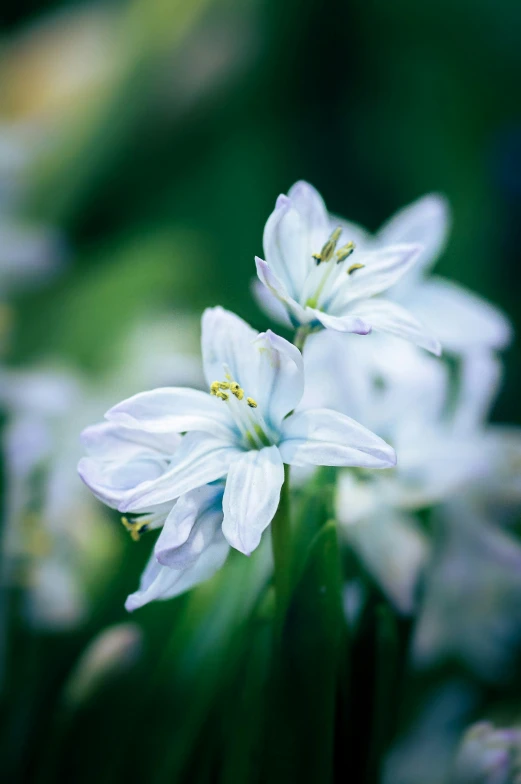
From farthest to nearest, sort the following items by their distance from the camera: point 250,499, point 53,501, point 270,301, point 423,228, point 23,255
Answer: point 23,255, point 53,501, point 423,228, point 270,301, point 250,499

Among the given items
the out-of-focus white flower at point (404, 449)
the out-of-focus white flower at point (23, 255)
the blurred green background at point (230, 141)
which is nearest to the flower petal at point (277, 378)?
the out-of-focus white flower at point (404, 449)

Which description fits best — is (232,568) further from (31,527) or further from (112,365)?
(112,365)

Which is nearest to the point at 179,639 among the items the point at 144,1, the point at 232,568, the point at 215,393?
the point at 232,568

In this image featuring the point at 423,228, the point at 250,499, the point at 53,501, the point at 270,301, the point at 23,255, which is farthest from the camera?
the point at 23,255

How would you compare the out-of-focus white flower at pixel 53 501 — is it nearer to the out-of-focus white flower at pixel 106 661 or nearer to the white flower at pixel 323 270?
the out-of-focus white flower at pixel 106 661

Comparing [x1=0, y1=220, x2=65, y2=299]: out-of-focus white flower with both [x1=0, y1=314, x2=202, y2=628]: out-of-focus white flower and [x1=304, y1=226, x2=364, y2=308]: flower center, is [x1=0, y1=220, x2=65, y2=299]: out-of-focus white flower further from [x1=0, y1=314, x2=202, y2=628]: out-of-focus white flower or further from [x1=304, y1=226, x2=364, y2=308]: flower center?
[x1=304, y1=226, x2=364, y2=308]: flower center

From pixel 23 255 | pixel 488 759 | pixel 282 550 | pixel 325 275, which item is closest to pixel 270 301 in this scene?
pixel 325 275

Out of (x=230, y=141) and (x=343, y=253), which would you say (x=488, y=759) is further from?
(x=230, y=141)
